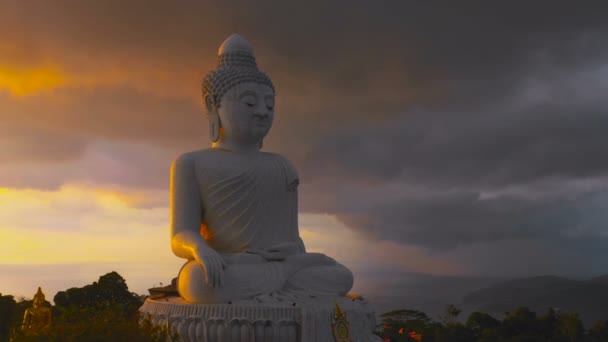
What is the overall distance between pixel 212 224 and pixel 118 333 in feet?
9.84

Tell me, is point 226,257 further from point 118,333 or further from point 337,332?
point 118,333

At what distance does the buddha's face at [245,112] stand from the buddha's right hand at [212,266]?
2.07m

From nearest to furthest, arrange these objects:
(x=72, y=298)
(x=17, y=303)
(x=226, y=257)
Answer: (x=226, y=257)
(x=17, y=303)
(x=72, y=298)

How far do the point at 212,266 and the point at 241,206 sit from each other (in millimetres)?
1434

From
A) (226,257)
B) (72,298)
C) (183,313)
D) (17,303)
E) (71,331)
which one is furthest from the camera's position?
(72,298)

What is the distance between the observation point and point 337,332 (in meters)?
8.13

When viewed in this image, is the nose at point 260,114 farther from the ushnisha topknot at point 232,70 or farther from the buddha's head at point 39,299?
the buddha's head at point 39,299

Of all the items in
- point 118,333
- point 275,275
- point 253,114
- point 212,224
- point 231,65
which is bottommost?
point 118,333

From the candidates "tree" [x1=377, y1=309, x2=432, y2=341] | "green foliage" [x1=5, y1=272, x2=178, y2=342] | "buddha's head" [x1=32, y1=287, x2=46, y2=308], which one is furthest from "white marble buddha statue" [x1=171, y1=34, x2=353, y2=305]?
"tree" [x1=377, y1=309, x2=432, y2=341]

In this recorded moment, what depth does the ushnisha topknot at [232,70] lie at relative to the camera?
9656mm

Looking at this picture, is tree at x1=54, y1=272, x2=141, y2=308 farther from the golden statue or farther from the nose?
the golden statue

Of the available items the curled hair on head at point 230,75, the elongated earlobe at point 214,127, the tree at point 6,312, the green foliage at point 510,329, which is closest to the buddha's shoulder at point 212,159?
the elongated earlobe at point 214,127

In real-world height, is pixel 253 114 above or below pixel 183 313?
above

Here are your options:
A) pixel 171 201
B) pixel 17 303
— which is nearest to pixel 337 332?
pixel 171 201
